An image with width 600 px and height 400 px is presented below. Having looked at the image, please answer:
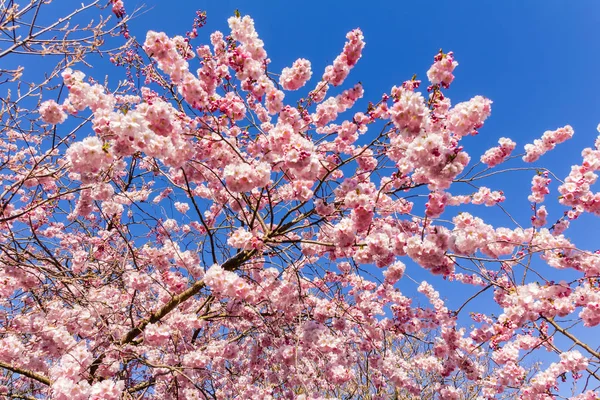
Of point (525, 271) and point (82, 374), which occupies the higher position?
point (525, 271)

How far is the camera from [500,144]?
15.0 feet

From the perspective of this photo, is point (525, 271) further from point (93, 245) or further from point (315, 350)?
point (93, 245)

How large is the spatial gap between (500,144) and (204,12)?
4336mm

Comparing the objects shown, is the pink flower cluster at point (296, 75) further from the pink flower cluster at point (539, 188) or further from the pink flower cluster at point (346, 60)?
the pink flower cluster at point (539, 188)

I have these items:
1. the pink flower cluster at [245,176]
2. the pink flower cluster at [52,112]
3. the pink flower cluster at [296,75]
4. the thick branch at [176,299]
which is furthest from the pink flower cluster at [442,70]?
the pink flower cluster at [52,112]

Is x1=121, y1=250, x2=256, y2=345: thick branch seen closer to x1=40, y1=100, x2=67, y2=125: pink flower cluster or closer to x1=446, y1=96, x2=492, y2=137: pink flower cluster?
x1=40, y1=100, x2=67, y2=125: pink flower cluster

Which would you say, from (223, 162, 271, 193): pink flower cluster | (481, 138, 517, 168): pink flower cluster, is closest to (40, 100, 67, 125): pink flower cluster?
(223, 162, 271, 193): pink flower cluster

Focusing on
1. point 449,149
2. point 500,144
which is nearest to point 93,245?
point 449,149

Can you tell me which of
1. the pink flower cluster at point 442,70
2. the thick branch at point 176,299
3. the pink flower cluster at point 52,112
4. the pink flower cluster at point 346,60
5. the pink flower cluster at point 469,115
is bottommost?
the thick branch at point 176,299

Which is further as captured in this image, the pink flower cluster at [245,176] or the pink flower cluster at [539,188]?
the pink flower cluster at [539,188]

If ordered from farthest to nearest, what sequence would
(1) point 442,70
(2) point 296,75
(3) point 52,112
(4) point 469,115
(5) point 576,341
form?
(5) point 576,341, (2) point 296,75, (3) point 52,112, (1) point 442,70, (4) point 469,115

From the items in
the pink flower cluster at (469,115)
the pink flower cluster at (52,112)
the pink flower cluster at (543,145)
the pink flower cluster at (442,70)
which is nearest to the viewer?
the pink flower cluster at (469,115)

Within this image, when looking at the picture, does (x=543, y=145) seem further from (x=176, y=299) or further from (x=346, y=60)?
(x=176, y=299)

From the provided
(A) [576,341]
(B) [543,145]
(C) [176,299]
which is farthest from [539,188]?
(C) [176,299]
